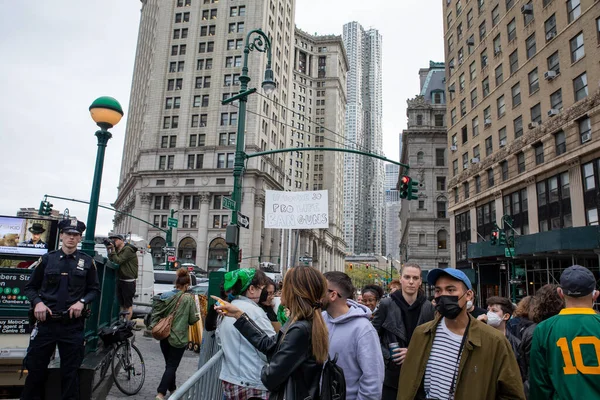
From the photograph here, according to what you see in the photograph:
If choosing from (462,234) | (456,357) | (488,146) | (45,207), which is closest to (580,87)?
(488,146)

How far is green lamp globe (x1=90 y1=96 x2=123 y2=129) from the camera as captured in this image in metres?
7.45

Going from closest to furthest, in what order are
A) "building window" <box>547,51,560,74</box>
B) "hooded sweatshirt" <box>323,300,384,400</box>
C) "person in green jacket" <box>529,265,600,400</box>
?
"person in green jacket" <box>529,265,600,400</box>, "hooded sweatshirt" <box>323,300,384,400</box>, "building window" <box>547,51,560,74</box>

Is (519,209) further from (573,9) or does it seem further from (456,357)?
(456,357)

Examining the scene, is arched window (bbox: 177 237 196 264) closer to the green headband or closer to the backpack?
the green headband

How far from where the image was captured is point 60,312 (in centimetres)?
518

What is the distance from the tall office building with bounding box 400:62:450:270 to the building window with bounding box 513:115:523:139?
2695 centimetres

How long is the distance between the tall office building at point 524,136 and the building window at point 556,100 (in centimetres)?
7

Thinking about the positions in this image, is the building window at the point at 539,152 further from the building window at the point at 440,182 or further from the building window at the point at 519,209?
the building window at the point at 440,182

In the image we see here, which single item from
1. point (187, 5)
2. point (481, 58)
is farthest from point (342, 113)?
point (481, 58)

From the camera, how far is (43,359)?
5.17 metres

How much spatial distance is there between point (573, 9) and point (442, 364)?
33159 millimetres

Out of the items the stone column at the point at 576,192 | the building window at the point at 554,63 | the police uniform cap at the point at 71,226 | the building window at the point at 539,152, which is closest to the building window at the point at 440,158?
the building window at the point at 539,152

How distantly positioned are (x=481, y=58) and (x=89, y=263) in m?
42.6

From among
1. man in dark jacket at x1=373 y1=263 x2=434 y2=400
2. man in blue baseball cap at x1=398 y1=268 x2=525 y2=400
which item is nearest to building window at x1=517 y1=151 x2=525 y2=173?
man in dark jacket at x1=373 y1=263 x2=434 y2=400
